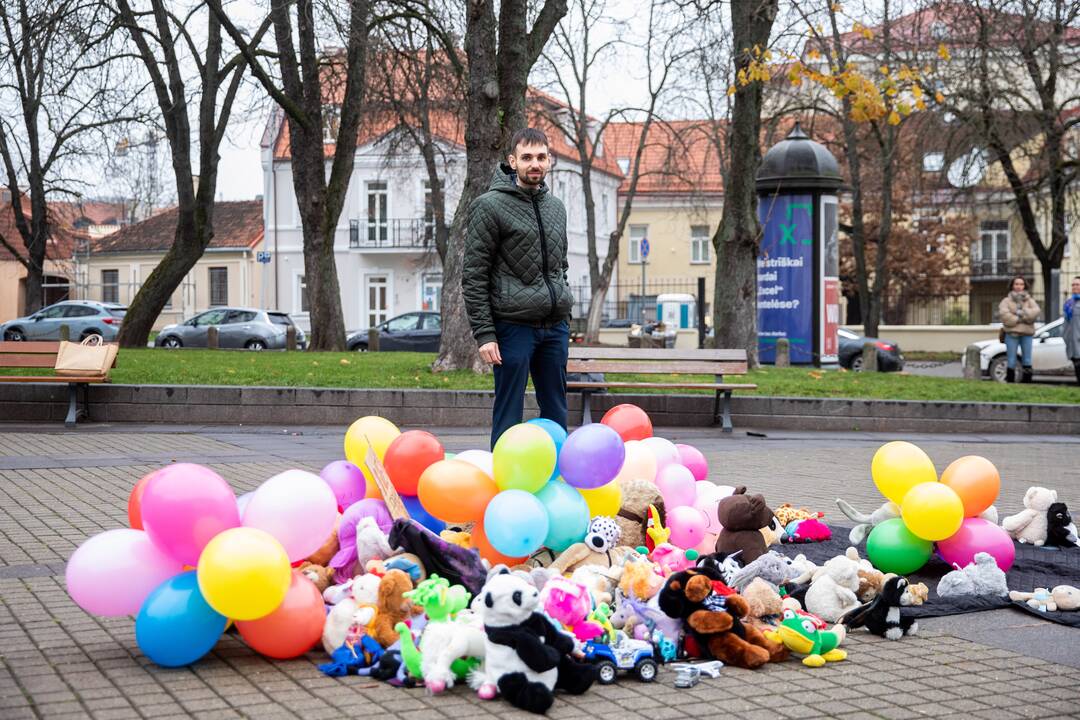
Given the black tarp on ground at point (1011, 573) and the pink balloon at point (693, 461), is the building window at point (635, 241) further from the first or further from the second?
the pink balloon at point (693, 461)

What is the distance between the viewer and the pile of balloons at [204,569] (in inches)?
163

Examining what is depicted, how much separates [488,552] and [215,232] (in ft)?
190

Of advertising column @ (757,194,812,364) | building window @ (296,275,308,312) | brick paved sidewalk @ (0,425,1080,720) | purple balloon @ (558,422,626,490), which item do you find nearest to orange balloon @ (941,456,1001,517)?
brick paved sidewalk @ (0,425,1080,720)

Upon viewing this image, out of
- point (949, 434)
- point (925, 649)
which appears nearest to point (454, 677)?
point (925, 649)

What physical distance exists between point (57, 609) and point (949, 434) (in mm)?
11402

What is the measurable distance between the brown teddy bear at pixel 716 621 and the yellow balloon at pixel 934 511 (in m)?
1.49

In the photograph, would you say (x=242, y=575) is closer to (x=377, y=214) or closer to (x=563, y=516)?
(x=563, y=516)

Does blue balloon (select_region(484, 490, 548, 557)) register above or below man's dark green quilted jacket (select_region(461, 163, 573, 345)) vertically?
below

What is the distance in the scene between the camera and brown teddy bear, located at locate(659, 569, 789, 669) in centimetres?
445

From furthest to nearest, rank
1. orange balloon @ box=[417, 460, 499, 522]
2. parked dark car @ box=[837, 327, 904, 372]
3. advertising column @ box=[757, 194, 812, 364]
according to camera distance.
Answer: parked dark car @ box=[837, 327, 904, 372], advertising column @ box=[757, 194, 812, 364], orange balloon @ box=[417, 460, 499, 522]

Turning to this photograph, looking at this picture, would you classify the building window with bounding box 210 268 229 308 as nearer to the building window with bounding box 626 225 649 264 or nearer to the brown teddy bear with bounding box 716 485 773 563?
the building window with bounding box 626 225 649 264

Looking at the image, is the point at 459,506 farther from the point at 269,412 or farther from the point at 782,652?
the point at 269,412

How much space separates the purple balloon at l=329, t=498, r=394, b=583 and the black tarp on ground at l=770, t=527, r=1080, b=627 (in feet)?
7.48

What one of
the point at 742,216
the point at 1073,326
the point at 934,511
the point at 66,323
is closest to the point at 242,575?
the point at 934,511
